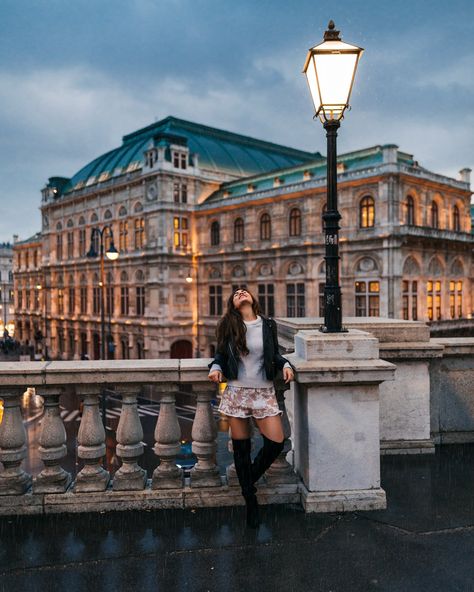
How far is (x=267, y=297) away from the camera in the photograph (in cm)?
3953

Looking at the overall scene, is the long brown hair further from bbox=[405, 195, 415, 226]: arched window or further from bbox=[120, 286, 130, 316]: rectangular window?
bbox=[120, 286, 130, 316]: rectangular window

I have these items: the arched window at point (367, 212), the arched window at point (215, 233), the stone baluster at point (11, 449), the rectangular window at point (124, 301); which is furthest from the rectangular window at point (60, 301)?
the stone baluster at point (11, 449)

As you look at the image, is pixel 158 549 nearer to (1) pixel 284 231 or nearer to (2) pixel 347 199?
(2) pixel 347 199

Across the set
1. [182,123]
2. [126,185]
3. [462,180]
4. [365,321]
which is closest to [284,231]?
[462,180]

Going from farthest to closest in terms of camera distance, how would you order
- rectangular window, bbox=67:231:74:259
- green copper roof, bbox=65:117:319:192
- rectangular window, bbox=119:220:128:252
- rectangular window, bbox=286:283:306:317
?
rectangular window, bbox=67:231:74:259, green copper roof, bbox=65:117:319:192, rectangular window, bbox=119:220:128:252, rectangular window, bbox=286:283:306:317

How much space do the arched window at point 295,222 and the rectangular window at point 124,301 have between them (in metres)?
19.0

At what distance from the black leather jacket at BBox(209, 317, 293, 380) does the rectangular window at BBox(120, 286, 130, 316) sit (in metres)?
45.6

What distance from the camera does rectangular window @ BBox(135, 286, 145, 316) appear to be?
4694cm

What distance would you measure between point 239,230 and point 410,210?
14069 millimetres

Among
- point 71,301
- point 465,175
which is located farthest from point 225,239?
point 71,301

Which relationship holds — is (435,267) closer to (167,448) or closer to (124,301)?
(124,301)

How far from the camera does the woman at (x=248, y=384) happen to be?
416 centimetres

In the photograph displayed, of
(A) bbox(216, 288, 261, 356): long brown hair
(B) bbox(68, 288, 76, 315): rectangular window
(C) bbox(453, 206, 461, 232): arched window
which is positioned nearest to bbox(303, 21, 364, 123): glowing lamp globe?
(A) bbox(216, 288, 261, 356): long brown hair

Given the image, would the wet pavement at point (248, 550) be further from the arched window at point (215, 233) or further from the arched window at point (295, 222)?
the arched window at point (215, 233)
